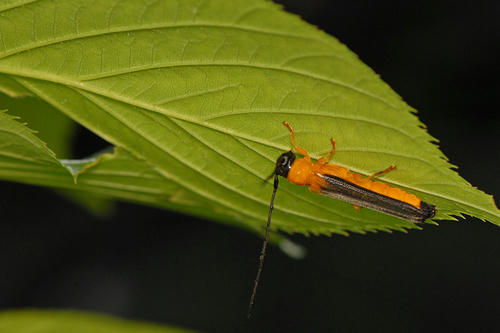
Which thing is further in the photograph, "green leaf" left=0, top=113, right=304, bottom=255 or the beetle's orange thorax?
the beetle's orange thorax

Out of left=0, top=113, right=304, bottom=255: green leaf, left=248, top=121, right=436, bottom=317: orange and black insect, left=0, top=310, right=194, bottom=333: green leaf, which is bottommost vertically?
left=0, top=310, right=194, bottom=333: green leaf

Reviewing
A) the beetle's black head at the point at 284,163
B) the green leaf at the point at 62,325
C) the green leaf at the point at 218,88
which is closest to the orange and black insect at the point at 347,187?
the beetle's black head at the point at 284,163

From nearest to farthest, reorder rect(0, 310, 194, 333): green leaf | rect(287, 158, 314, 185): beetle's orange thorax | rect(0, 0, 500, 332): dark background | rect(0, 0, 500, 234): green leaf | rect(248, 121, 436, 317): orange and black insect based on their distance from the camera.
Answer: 1. rect(0, 310, 194, 333): green leaf
2. rect(0, 0, 500, 234): green leaf
3. rect(248, 121, 436, 317): orange and black insect
4. rect(287, 158, 314, 185): beetle's orange thorax
5. rect(0, 0, 500, 332): dark background

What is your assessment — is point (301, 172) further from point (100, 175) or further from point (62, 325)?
point (62, 325)

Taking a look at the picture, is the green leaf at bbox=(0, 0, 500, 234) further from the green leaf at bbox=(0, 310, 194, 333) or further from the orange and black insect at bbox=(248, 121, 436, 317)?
the green leaf at bbox=(0, 310, 194, 333)

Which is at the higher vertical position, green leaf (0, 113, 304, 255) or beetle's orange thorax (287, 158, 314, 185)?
beetle's orange thorax (287, 158, 314, 185)

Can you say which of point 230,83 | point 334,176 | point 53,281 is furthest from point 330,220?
point 53,281

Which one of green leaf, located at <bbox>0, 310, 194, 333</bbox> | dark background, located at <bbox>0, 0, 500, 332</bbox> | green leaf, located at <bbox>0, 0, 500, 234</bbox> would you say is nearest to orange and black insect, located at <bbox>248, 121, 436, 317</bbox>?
green leaf, located at <bbox>0, 0, 500, 234</bbox>
